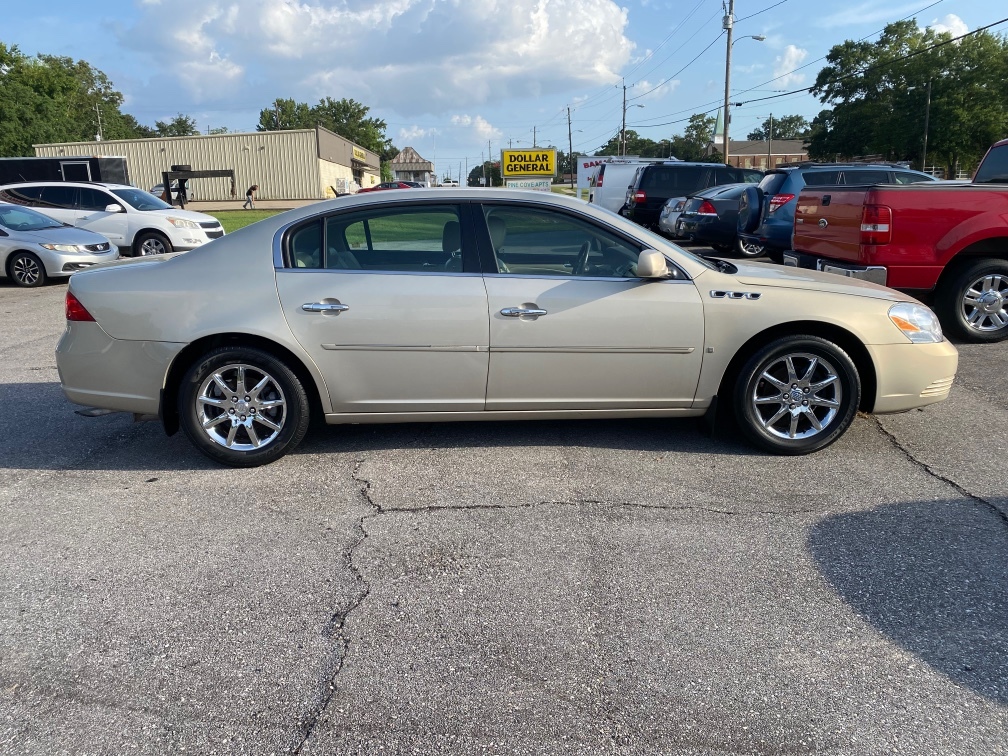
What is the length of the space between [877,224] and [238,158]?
52.5 m

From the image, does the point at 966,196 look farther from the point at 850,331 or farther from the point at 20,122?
the point at 20,122

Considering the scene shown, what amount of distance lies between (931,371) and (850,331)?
60 centimetres

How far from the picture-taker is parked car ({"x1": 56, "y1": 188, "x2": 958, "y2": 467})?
4.38 meters

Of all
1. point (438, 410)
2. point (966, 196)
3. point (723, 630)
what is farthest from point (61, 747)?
point (966, 196)

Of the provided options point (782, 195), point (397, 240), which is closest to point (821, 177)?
point (782, 195)

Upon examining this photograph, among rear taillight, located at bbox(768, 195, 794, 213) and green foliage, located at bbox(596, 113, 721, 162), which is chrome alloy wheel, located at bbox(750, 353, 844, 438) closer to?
rear taillight, located at bbox(768, 195, 794, 213)

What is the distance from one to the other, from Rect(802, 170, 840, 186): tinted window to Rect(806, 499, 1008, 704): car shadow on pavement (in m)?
9.91

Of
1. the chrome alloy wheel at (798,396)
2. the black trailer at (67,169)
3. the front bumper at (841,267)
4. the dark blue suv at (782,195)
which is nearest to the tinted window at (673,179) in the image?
the dark blue suv at (782,195)

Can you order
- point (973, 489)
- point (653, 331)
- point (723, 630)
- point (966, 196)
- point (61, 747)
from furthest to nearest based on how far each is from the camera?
1. point (966, 196)
2. point (653, 331)
3. point (973, 489)
4. point (723, 630)
5. point (61, 747)

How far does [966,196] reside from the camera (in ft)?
23.3

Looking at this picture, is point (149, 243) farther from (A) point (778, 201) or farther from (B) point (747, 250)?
(A) point (778, 201)

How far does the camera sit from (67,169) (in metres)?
25.0

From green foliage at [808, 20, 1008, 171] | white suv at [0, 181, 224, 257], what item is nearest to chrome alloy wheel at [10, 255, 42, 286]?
white suv at [0, 181, 224, 257]

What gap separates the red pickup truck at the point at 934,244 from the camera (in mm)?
6938
